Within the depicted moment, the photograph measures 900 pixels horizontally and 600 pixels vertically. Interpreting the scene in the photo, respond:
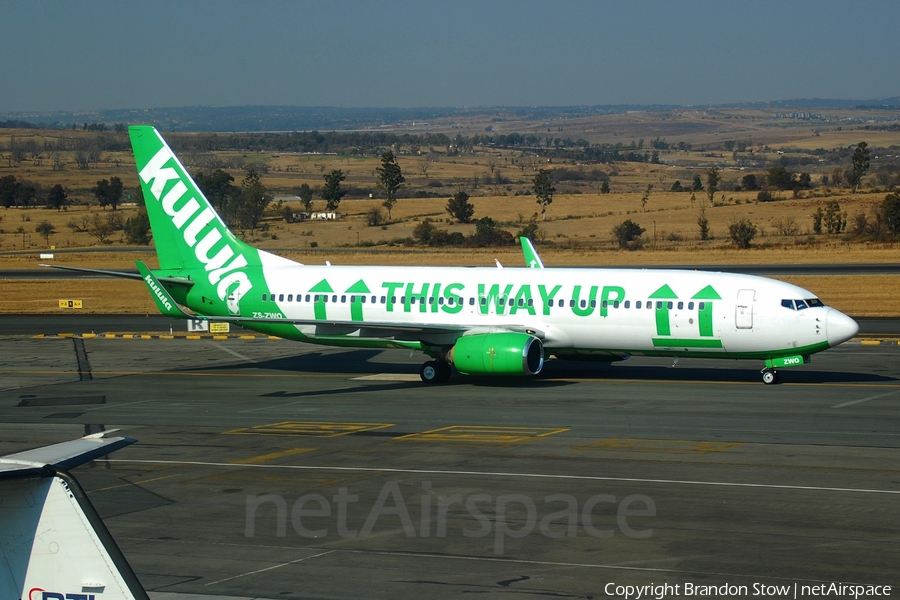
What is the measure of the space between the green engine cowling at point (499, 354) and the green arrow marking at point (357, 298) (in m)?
4.91

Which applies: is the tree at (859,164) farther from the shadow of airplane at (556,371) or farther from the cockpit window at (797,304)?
the cockpit window at (797,304)

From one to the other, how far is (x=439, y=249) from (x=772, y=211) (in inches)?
1873

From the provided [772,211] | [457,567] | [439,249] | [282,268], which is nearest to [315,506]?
[457,567]

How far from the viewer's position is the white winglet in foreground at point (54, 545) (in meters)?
8.04

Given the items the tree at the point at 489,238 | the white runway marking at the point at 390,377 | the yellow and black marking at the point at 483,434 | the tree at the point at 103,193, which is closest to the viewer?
the yellow and black marking at the point at 483,434

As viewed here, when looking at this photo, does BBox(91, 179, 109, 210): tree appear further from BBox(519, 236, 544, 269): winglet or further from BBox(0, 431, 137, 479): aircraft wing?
BBox(0, 431, 137, 479): aircraft wing

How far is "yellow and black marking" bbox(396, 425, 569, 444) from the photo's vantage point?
27312 millimetres

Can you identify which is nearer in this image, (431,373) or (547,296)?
(547,296)

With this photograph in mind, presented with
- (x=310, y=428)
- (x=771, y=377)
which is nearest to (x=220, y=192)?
(x=771, y=377)

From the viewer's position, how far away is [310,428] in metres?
29.5

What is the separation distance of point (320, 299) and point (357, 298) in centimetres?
149

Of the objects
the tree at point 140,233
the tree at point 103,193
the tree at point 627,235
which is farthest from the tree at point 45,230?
the tree at point 627,235

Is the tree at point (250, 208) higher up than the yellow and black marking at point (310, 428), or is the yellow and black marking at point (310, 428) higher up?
the tree at point (250, 208)

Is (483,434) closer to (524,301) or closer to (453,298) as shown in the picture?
(524,301)
